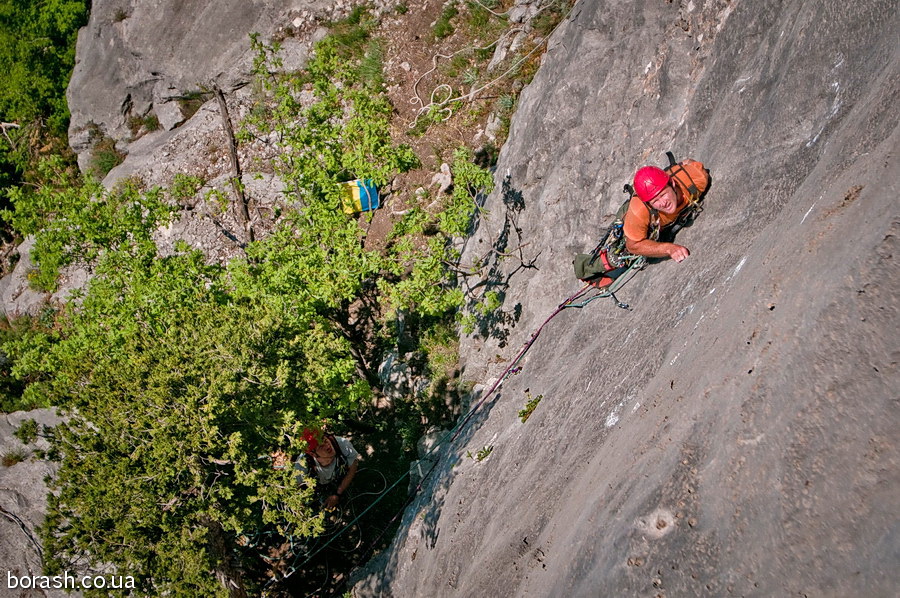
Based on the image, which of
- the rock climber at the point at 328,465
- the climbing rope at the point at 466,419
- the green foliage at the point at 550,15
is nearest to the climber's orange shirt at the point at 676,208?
the climbing rope at the point at 466,419

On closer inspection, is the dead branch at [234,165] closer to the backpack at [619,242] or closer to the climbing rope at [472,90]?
the climbing rope at [472,90]

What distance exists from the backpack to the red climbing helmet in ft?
0.47

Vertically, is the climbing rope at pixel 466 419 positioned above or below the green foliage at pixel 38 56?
below

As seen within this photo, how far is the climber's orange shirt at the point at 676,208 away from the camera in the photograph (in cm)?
605

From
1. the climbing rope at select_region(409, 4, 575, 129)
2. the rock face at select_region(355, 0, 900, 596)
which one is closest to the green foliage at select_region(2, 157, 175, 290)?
the climbing rope at select_region(409, 4, 575, 129)

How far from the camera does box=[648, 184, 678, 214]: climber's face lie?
19.5ft

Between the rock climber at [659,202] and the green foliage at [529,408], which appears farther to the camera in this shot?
the green foliage at [529,408]

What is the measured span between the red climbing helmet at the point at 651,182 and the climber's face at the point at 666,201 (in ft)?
0.16

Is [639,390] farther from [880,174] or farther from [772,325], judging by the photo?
[880,174]

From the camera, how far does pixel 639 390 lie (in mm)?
5051

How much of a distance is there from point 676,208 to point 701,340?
6.95ft

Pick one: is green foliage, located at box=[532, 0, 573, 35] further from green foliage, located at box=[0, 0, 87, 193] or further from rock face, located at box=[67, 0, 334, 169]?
green foliage, located at box=[0, 0, 87, 193]

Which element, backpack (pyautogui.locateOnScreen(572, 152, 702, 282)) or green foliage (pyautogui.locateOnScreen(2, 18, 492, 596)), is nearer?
green foliage (pyautogui.locateOnScreen(2, 18, 492, 596))

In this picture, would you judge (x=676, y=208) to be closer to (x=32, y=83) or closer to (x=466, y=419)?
(x=466, y=419)
